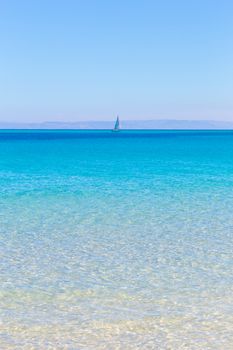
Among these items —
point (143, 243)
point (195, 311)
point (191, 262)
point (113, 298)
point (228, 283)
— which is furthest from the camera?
point (143, 243)

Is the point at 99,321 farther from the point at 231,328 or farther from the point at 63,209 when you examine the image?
the point at 63,209

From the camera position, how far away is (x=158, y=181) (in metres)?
28.0

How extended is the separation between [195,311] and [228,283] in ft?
5.05

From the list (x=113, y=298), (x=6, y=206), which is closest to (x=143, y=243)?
(x=113, y=298)

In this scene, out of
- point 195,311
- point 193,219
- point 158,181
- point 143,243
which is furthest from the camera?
point 158,181

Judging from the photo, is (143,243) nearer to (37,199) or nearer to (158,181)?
(37,199)

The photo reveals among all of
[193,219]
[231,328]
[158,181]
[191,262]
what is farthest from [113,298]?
[158,181]

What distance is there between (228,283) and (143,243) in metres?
3.57

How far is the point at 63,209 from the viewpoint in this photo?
18.4m

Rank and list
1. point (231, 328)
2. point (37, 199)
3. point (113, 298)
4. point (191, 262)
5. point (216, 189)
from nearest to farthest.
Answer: point (231, 328) < point (113, 298) < point (191, 262) < point (37, 199) < point (216, 189)

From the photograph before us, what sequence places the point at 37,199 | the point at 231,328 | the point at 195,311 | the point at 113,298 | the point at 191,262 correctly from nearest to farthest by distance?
the point at 231,328 < the point at 195,311 < the point at 113,298 < the point at 191,262 < the point at 37,199

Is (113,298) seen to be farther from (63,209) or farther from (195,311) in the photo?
(63,209)

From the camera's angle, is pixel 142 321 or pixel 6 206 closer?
pixel 142 321

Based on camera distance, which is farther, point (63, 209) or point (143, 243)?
point (63, 209)
